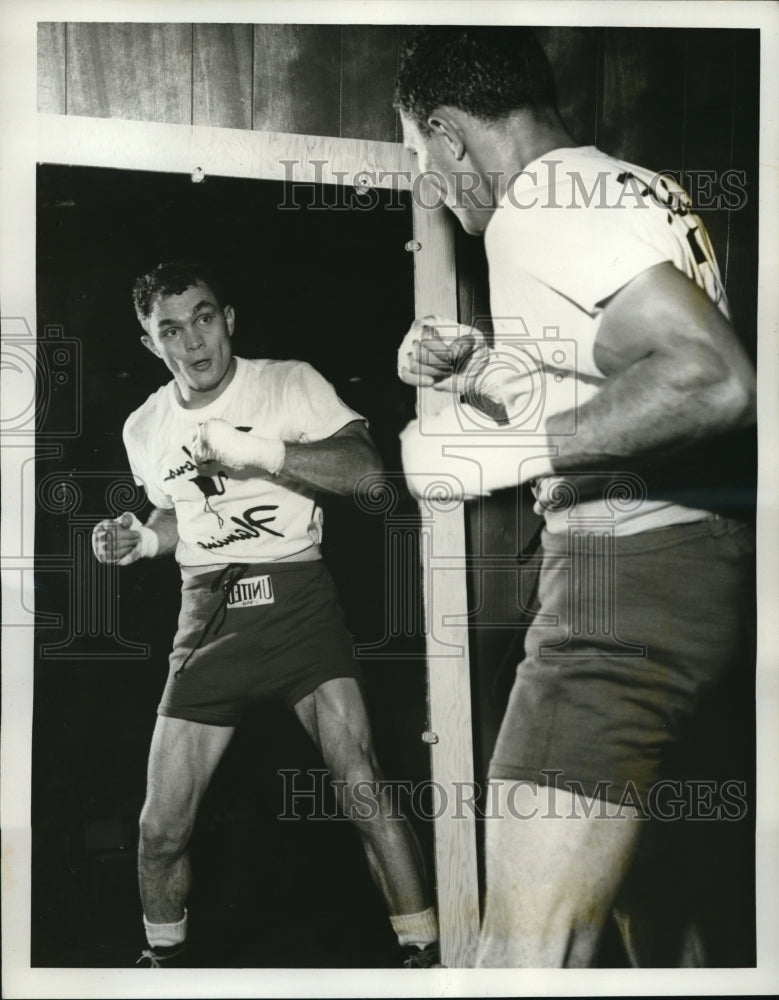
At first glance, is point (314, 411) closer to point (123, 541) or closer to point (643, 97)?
point (123, 541)

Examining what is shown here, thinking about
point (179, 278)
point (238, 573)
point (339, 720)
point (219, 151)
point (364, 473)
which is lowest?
point (339, 720)

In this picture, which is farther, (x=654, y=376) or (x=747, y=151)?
(x=747, y=151)

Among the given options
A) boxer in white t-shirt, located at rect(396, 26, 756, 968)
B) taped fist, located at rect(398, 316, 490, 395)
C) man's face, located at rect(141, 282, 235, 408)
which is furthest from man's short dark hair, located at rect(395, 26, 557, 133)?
man's face, located at rect(141, 282, 235, 408)

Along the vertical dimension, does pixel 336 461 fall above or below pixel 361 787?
above

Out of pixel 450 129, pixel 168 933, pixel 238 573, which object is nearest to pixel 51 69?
pixel 450 129

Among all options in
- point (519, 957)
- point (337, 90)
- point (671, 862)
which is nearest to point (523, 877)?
point (519, 957)

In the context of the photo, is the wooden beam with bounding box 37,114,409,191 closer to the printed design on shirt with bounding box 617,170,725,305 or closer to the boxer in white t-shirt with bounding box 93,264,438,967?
the boxer in white t-shirt with bounding box 93,264,438,967

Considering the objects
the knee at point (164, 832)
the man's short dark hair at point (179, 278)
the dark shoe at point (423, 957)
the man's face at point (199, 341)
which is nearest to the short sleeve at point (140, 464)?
the man's face at point (199, 341)

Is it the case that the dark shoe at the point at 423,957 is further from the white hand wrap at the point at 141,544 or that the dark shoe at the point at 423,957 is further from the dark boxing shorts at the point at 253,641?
the white hand wrap at the point at 141,544

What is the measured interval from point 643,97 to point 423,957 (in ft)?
4.87

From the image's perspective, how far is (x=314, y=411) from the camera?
60.4 inches

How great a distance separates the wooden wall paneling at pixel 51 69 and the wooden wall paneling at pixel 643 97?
2.96ft

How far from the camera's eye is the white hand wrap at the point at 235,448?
1518 millimetres

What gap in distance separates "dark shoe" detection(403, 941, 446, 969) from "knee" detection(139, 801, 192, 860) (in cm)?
42
